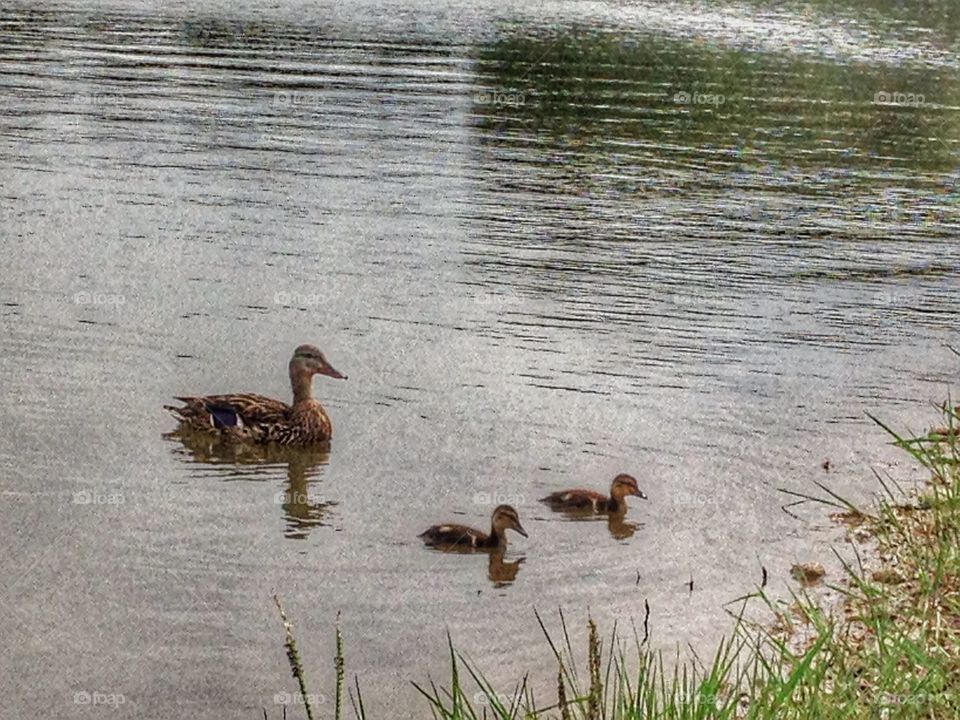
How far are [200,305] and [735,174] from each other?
1066 cm

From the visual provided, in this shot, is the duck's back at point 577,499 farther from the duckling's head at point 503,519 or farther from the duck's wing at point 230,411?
the duck's wing at point 230,411

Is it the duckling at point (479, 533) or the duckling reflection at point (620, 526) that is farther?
the duckling reflection at point (620, 526)

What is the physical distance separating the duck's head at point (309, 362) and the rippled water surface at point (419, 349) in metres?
0.36

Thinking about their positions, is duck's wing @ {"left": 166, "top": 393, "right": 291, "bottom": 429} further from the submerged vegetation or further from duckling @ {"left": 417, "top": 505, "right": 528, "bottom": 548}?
the submerged vegetation

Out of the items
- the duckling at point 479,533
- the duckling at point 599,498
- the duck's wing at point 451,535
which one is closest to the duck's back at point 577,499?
the duckling at point 599,498

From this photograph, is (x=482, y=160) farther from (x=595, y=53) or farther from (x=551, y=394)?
(x=595, y=53)

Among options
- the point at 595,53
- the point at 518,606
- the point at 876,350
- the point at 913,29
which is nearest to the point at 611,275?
the point at 876,350

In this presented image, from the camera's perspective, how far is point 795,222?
758 inches

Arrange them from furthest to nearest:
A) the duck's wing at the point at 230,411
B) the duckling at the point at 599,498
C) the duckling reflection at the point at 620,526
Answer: the duck's wing at the point at 230,411, the duckling at the point at 599,498, the duckling reflection at the point at 620,526

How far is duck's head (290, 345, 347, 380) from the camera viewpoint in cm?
1163

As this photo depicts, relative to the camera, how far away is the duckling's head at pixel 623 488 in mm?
9656

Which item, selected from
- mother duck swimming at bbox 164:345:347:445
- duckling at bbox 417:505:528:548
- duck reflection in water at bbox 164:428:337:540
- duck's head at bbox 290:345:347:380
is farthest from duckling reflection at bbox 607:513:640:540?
duck's head at bbox 290:345:347:380

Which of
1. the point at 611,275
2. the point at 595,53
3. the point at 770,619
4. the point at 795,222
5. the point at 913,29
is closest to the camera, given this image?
Result: the point at 770,619

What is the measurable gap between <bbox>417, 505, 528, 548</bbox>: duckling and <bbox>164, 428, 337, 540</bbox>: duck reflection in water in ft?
Answer: 3.56
